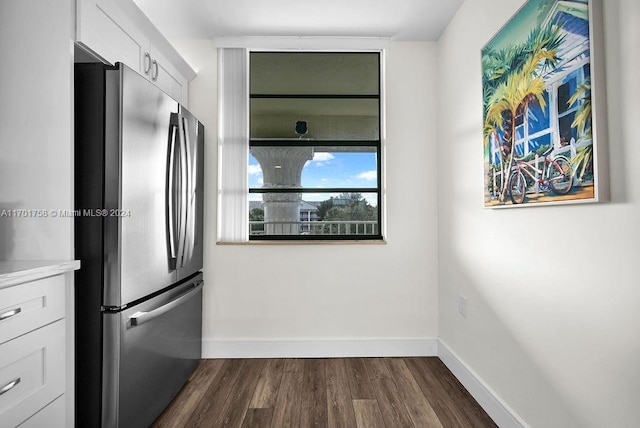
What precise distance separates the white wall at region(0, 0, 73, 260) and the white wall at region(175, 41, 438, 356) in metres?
1.40

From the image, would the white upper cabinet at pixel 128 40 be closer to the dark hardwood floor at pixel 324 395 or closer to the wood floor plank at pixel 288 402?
the dark hardwood floor at pixel 324 395

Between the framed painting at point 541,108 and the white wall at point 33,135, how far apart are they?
1.95 metres

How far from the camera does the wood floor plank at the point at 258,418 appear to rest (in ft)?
6.34

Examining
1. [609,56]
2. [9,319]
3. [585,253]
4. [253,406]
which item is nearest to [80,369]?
[9,319]

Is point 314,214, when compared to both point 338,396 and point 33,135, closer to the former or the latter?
point 338,396

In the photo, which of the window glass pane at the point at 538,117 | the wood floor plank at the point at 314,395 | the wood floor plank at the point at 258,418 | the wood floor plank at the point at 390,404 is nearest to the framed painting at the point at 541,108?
the window glass pane at the point at 538,117

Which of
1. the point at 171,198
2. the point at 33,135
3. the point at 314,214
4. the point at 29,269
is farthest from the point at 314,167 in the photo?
the point at 29,269

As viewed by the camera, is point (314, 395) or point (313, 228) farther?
point (313, 228)

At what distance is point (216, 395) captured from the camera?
225 centimetres

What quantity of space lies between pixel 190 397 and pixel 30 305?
1.27 m

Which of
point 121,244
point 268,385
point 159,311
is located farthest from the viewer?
point 268,385

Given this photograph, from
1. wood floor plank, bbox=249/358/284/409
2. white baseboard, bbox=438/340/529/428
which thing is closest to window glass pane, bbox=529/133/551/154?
white baseboard, bbox=438/340/529/428

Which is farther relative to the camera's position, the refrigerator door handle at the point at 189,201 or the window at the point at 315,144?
the window at the point at 315,144

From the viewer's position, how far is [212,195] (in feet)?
9.50
